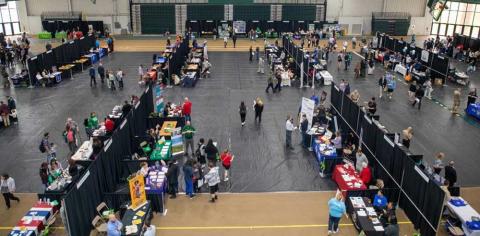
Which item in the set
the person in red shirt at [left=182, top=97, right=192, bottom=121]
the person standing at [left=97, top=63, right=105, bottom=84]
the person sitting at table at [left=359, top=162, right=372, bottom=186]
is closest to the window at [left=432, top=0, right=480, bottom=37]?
the person in red shirt at [left=182, top=97, right=192, bottom=121]

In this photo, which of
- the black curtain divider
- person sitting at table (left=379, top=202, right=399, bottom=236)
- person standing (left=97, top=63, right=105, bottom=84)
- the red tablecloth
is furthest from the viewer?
the black curtain divider

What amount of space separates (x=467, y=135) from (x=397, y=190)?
355 inches

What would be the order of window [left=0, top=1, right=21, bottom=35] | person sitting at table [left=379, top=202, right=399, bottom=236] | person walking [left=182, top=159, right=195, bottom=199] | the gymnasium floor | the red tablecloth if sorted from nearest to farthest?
person sitting at table [left=379, top=202, right=399, bottom=236], the gymnasium floor, person walking [left=182, top=159, right=195, bottom=199], the red tablecloth, window [left=0, top=1, right=21, bottom=35]

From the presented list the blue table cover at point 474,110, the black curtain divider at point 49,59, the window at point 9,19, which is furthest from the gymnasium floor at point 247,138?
the window at point 9,19

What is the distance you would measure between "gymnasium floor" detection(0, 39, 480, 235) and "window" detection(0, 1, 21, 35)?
22.6 m

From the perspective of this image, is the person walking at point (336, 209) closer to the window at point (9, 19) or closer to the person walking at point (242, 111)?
the person walking at point (242, 111)

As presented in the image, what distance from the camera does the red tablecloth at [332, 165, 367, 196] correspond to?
550 inches

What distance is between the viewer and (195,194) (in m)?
14.4

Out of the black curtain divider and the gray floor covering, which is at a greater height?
the black curtain divider

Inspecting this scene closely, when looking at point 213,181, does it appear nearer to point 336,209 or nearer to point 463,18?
point 336,209

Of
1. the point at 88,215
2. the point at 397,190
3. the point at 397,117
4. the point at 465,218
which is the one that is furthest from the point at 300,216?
the point at 397,117

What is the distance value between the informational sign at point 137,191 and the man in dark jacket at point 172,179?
132 cm

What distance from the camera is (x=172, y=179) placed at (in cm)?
1402

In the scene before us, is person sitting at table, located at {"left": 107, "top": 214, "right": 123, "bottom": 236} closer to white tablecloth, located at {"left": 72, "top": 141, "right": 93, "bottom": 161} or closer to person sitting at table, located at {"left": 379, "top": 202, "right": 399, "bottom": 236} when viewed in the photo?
white tablecloth, located at {"left": 72, "top": 141, "right": 93, "bottom": 161}
